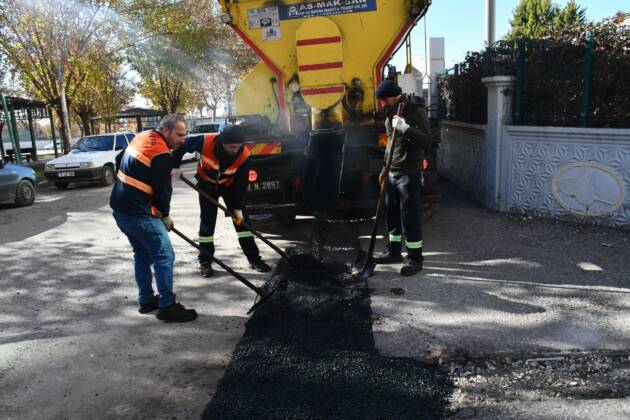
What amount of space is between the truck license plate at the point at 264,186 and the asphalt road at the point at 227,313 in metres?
0.75

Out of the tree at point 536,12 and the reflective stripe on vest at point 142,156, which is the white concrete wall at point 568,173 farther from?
the tree at point 536,12

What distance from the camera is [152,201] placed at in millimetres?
4012

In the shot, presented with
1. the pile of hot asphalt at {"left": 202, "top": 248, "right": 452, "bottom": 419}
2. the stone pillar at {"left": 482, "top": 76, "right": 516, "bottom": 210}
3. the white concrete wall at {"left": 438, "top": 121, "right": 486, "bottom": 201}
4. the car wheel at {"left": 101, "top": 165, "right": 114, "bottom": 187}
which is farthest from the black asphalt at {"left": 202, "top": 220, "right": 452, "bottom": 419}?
the car wheel at {"left": 101, "top": 165, "right": 114, "bottom": 187}

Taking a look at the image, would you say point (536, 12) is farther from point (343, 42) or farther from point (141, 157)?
point (141, 157)

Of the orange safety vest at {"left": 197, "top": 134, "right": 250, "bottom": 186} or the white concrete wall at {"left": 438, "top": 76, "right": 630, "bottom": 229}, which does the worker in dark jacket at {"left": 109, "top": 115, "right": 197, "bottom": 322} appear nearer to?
the orange safety vest at {"left": 197, "top": 134, "right": 250, "bottom": 186}

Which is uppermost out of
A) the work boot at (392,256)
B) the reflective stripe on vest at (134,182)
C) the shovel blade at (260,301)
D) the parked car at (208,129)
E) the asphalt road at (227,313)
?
the parked car at (208,129)

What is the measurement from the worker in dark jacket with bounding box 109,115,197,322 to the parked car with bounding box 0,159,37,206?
7547mm

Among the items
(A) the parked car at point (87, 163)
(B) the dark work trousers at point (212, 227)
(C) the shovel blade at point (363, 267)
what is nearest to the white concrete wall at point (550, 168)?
(C) the shovel blade at point (363, 267)

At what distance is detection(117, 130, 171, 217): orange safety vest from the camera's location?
3.82 meters

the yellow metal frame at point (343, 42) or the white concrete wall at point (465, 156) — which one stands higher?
the yellow metal frame at point (343, 42)

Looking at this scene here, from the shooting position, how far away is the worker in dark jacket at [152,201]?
12.6ft

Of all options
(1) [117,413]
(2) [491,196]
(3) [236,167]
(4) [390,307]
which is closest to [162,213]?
(3) [236,167]

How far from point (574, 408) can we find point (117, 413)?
2506mm

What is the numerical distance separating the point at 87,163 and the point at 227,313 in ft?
33.2
